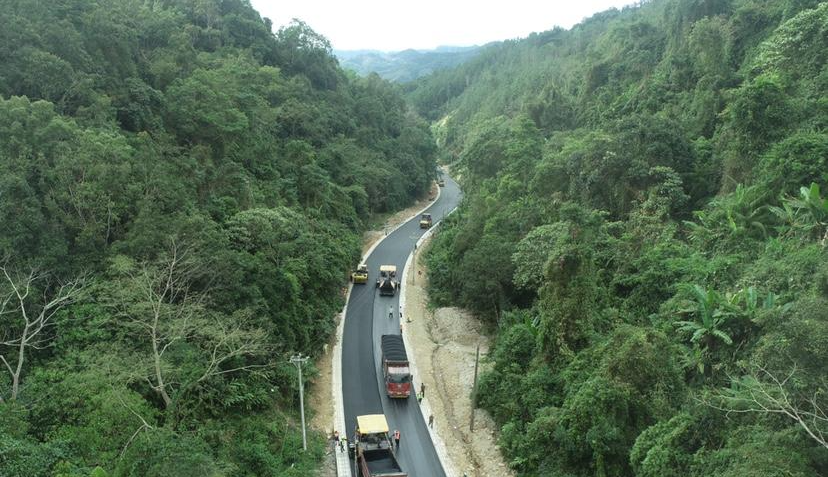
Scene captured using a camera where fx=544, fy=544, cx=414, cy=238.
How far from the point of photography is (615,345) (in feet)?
77.4

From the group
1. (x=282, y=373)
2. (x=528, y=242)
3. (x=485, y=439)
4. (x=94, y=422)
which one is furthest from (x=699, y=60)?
(x=94, y=422)

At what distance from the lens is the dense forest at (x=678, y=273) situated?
18.2 meters

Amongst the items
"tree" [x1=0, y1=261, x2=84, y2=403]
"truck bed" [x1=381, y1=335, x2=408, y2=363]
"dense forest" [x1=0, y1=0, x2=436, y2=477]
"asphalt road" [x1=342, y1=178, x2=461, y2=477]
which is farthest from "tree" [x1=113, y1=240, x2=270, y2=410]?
"truck bed" [x1=381, y1=335, x2=408, y2=363]

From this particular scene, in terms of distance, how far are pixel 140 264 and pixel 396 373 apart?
1549 centimetres

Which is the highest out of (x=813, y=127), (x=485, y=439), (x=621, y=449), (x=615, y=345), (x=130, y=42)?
(x=130, y=42)

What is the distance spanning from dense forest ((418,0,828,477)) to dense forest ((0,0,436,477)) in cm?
1232

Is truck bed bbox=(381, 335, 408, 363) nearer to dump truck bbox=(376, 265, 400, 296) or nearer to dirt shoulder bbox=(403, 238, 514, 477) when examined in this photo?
dirt shoulder bbox=(403, 238, 514, 477)

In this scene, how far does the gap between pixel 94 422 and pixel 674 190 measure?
32.4 metres

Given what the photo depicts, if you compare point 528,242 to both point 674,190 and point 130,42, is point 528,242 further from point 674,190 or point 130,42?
point 130,42

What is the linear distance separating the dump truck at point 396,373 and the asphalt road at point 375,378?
0.63 m

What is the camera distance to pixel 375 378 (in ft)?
116

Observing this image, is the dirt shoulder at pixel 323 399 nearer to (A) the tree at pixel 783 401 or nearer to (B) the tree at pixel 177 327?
(B) the tree at pixel 177 327

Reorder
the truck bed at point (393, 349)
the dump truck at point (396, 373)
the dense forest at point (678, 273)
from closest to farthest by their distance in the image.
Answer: the dense forest at point (678, 273)
the dump truck at point (396, 373)
the truck bed at point (393, 349)

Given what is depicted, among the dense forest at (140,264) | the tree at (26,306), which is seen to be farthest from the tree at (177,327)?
the tree at (26,306)
